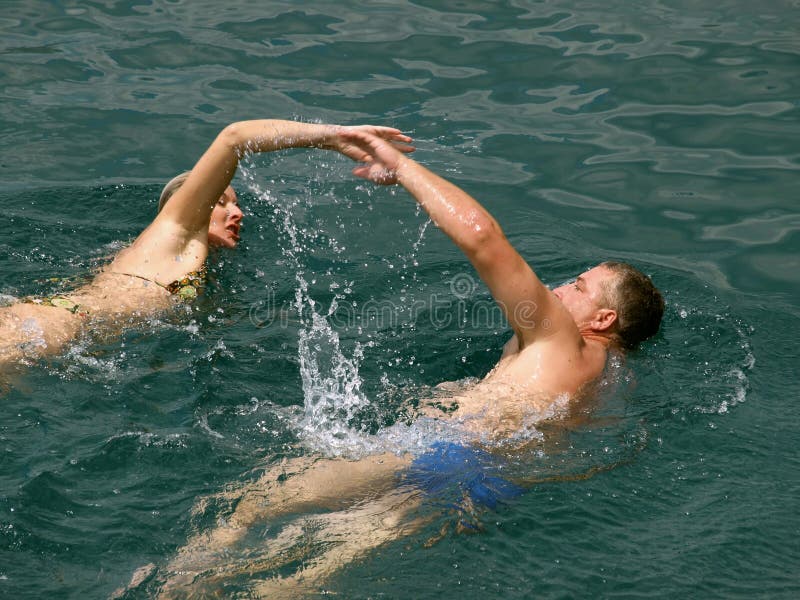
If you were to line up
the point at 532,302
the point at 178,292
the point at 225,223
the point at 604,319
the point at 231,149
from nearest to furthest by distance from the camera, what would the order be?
the point at 532,302 → the point at 604,319 → the point at 231,149 → the point at 178,292 → the point at 225,223

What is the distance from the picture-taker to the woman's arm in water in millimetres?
6012

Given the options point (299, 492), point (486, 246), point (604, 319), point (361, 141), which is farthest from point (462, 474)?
point (361, 141)

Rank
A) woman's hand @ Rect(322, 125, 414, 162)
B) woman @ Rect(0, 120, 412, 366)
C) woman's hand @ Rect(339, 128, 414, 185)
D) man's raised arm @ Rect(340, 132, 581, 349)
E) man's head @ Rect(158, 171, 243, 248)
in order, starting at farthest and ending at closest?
man's head @ Rect(158, 171, 243, 248) < woman @ Rect(0, 120, 412, 366) < woman's hand @ Rect(322, 125, 414, 162) < woman's hand @ Rect(339, 128, 414, 185) < man's raised arm @ Rect(340, 132, 581, 349)

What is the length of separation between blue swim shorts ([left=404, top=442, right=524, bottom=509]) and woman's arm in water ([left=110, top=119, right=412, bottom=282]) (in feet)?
7.17

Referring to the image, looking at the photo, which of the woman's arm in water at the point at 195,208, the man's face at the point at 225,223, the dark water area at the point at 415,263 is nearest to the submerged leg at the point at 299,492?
the dark water area at the point at 415,263

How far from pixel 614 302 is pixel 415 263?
2085mm

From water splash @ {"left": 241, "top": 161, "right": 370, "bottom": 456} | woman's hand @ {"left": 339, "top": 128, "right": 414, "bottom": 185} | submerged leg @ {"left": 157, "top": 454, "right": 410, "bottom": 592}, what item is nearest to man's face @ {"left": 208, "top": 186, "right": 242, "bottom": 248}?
water splash @ {"left": 241, "top": 161, "right": 370, "bottom": 456}

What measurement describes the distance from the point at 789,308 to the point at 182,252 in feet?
14.4

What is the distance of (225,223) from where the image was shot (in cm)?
714

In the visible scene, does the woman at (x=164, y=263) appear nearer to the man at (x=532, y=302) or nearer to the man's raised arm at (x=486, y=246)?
the man's raised arm at (x=486, y=246)

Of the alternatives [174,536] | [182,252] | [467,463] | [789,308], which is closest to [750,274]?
[789,308]

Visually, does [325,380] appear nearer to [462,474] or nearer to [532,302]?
[462,474]

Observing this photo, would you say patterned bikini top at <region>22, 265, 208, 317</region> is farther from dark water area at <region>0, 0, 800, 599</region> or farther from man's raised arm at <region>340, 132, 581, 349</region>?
man's raised arm at <region>340, 132, 581, 349</region>

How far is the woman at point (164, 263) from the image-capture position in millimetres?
5570
